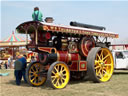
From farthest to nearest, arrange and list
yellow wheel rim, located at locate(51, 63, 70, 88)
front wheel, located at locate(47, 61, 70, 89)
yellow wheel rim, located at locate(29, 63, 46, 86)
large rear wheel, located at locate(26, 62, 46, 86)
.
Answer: yellow wheel rim, located at locate(29, 63, 46, 86) → large rear wheel, located at locate(26, 62, 46, 86) → yellow wheel rim, located at locate(51, 63, 70, 88) → front wheel, located at locate(47, 61, 70, 89)

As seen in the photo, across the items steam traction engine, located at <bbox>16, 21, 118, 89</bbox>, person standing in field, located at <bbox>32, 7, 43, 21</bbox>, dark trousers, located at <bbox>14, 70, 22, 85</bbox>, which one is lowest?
dark trousers, located at <bbox>14, 70, 22, 85</bbox>

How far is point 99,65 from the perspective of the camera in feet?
27.7

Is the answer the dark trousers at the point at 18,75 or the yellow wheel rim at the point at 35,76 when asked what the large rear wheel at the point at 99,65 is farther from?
the dark trousers at the point at 18,75

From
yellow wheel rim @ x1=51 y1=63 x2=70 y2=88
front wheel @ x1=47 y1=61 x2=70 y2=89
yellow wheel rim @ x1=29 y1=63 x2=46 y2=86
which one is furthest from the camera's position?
yellow wheel rim @ x1=29 y1=63 x2=46 y2=86

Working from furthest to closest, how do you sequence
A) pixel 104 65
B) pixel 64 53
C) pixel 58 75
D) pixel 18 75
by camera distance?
pixel 104 65 → pixel 18 75 → pixel 64 53 → pixel 58 75

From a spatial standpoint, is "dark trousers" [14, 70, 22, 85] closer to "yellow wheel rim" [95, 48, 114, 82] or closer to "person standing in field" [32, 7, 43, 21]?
"person standing in field" [32, 7, 43, 21]

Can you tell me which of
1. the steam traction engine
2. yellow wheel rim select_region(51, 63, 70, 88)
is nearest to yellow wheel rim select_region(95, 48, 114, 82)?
the steam traction engine

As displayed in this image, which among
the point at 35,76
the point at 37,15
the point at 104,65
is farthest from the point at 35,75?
the point at 104,65

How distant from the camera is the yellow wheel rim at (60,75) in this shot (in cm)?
697

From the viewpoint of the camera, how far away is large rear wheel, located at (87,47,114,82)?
793 cm

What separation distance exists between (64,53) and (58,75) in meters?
1.14

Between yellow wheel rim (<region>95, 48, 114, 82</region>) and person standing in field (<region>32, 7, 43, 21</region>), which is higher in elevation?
person standing in field (<region>32, 7, 43, 21</region>)

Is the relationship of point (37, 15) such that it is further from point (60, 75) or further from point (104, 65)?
point (104, 65)

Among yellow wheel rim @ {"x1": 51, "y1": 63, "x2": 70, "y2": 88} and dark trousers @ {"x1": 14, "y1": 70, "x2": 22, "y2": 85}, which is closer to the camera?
yellow wheel rim @ {"x1": 51, "y1": 63, "x2": 70, "y2": 88}
